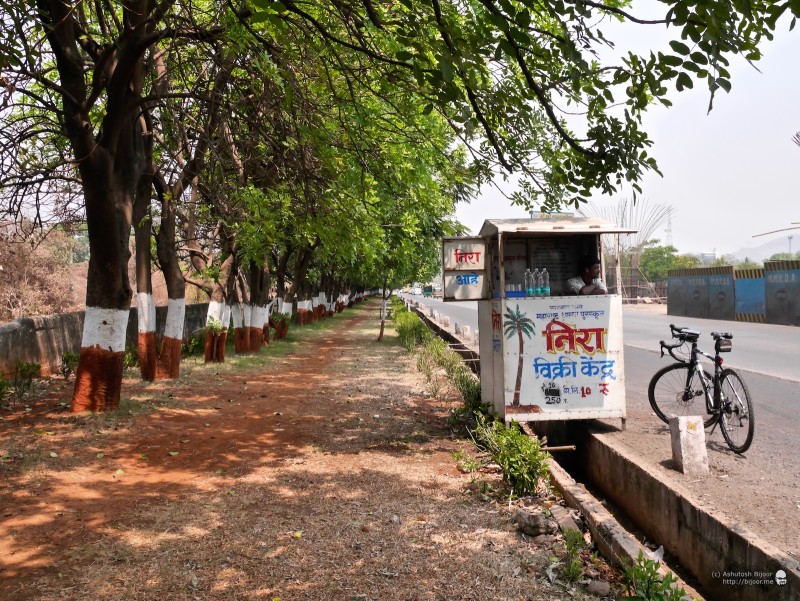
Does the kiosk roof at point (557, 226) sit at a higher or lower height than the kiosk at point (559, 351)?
higher

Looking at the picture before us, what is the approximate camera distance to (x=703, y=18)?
2730mm

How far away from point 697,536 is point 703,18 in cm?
317

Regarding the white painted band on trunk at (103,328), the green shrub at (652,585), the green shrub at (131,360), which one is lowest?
the green shrub at (652,585)

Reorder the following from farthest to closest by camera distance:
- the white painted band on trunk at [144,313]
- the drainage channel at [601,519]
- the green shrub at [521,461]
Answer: the white painted band on trunk at [144,313] → the green shrub at [521,461] → the drainage channel at [601,519]

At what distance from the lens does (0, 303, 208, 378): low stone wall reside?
36.1 feet

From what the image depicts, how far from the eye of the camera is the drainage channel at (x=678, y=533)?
327 centimetres

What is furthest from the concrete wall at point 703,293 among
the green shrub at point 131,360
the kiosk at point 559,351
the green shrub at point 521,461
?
the green shrub at point 521,461

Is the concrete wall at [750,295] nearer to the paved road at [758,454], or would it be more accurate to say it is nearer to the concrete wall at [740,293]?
the concrete wall at [740,293]

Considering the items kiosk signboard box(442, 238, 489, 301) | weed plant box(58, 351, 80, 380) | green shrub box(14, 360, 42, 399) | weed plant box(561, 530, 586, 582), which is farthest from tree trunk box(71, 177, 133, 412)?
weed plant box(561, 530, 586, 582)

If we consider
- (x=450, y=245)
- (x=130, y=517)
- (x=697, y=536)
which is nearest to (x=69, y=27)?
(x=450, y=245)

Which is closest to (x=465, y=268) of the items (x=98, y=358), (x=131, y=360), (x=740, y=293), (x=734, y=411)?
(x=734, y=411)

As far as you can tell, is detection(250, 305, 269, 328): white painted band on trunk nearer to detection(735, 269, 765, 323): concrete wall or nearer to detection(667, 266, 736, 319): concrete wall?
detection(735, 269, 765, 323): concrete wall

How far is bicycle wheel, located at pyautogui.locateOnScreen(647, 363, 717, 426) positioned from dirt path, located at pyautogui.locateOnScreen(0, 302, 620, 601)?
2408 mm

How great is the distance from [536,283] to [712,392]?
2.13 metres
